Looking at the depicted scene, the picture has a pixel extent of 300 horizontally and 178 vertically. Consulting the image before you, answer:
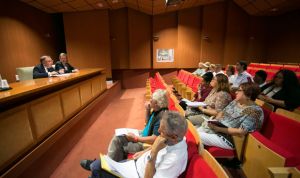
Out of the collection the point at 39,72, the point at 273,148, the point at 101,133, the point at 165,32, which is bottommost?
the point at 101,133

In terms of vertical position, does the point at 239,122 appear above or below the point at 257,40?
below

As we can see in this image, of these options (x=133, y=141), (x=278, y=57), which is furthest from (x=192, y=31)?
(x=133, y=141)

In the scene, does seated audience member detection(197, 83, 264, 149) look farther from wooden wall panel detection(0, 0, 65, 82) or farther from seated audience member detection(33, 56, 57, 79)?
wooden wall panel detection(0, 0, 65, 82)

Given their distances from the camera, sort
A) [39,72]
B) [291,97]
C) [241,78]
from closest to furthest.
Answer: [291,97] → [39,72] → [241,78]

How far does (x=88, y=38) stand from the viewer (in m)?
6.46

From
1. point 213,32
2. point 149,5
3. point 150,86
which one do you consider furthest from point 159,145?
point 213,32

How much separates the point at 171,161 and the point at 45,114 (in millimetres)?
1852

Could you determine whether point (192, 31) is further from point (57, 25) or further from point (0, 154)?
point (0, 154)

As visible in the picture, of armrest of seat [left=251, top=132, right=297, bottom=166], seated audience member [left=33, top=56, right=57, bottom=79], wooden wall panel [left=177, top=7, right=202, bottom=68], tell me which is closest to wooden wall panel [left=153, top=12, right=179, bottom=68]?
wooden wall panel [left=177, top=7, right=202, bottom=68]

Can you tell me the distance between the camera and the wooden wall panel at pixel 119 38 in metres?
6.84

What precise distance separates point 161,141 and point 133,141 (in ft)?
2.37

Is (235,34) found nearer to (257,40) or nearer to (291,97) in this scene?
(257,40)

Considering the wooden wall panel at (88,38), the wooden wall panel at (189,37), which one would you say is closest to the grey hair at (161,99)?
the wooden wall panel at (88,38)

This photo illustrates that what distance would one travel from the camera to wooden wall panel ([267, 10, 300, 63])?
709 cm
